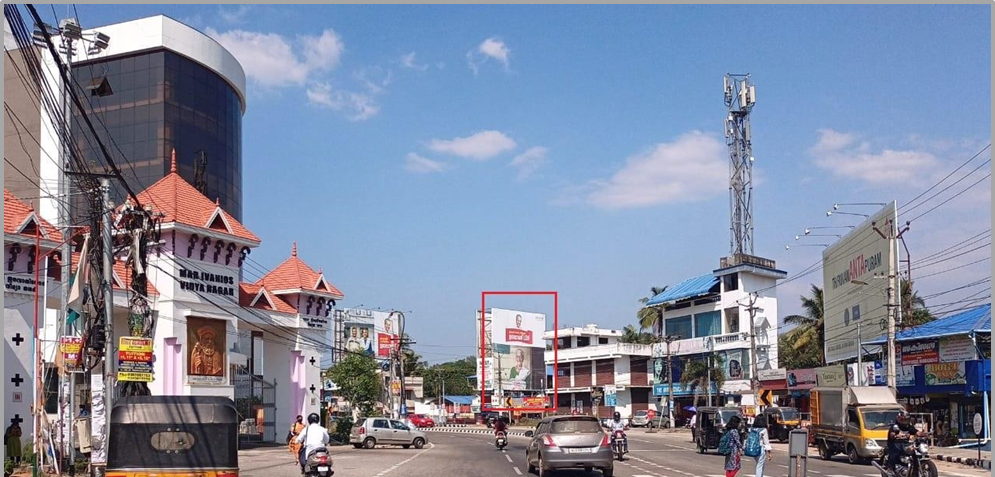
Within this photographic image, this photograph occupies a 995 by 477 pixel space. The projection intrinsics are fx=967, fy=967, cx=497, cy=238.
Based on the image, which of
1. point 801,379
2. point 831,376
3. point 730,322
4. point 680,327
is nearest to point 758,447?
point 831,376

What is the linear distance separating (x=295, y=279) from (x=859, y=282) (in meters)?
28.2

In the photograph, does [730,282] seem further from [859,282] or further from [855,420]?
[855,420]

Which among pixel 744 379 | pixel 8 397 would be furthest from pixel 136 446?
pixel 744 379

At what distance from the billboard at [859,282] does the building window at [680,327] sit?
22.9 m

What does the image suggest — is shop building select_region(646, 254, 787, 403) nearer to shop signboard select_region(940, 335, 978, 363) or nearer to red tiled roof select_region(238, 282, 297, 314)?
shop signboard select_region(940, 335, 978, 363)

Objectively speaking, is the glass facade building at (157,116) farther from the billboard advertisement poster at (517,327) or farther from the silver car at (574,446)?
the silver car at (574,446)

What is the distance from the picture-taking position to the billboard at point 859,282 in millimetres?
46156

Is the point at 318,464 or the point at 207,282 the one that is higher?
the point at 207,282

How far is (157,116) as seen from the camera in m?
77.7

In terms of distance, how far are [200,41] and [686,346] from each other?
48277 mm

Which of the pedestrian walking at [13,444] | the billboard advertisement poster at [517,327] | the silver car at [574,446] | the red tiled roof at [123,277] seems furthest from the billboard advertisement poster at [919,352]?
the billboard advertisement poster at [517,327]

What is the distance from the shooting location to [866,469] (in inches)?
1154

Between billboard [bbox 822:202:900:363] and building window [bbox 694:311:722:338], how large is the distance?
1871 cm

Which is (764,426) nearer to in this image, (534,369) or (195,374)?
(195,374)
